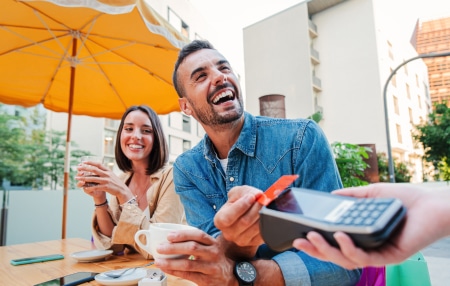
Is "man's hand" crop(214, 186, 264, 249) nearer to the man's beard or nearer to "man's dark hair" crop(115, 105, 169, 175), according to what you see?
the man's beard

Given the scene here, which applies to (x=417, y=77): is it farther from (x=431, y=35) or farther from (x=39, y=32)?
(x=39, y=32)

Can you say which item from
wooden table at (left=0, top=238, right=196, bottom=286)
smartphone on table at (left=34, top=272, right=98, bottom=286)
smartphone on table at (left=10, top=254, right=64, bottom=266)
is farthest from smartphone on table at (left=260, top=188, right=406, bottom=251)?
smartphone on table at (left=10, top=254, right=64, bottom=266)

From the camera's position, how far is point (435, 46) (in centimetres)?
3409

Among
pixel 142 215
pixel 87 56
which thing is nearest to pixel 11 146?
pixel 87 56

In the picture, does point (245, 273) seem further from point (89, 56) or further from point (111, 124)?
point (111, 124)

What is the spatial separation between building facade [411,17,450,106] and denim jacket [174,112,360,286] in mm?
35381

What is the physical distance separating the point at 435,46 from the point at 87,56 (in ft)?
134

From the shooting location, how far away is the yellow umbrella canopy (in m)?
2.41

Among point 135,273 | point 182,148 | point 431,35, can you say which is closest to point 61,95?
point 135,273

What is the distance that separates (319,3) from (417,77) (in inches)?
558

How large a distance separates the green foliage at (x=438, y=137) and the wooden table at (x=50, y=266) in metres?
16.8

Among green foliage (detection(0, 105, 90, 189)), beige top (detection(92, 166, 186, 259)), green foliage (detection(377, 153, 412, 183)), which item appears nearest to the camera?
beige top (detection(92, 166, 186, 259))

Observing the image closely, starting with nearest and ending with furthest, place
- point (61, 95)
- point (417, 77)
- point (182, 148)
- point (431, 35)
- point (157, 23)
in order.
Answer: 1. point (157, 23)
2. point (61, 95)
3. point (182, 148)
4. point (417, 77)
5. point (431, 35)

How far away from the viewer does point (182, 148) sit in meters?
17.4
